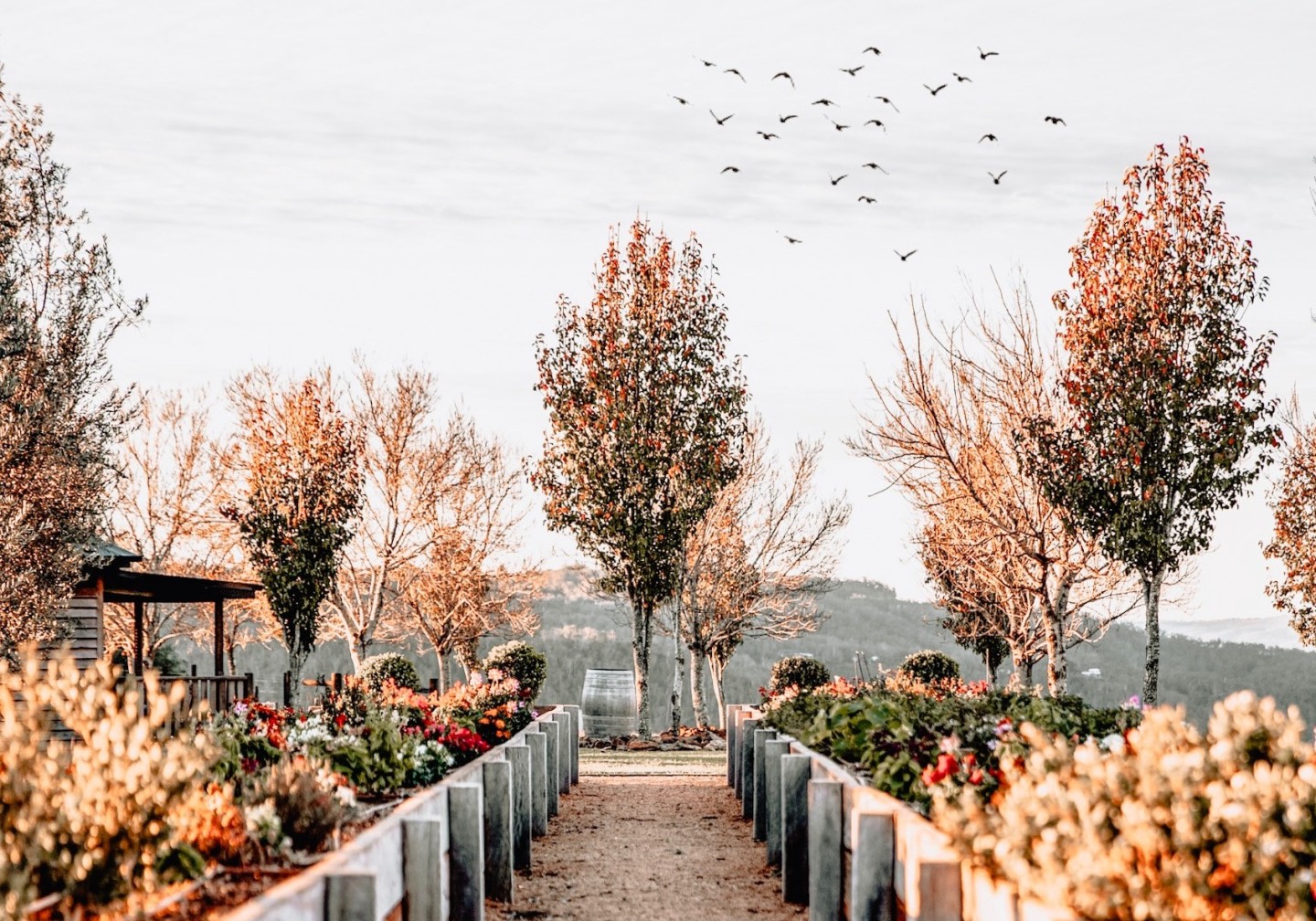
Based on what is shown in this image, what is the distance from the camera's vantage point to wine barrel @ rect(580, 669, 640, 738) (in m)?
24.4

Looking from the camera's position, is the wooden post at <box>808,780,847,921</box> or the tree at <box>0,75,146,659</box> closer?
the wooden post at <box>808,780,847,921</box>

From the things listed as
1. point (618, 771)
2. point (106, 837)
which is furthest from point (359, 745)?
point (618, 771)

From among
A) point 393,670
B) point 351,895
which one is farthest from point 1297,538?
point 351,895

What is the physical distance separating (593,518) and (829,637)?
41618mm

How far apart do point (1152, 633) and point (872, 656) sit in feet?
128

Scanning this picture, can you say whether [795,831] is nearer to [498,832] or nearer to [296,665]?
[498,832]

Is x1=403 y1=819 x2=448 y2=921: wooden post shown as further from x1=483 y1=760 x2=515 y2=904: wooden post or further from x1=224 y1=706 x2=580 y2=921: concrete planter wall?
x1=483 y1=760 x2=515 y2=904: wooden post

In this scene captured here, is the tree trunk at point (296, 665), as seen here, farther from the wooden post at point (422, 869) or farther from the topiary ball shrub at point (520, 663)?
the wooden post at point (422, 869)

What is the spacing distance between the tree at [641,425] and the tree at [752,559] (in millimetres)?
5794

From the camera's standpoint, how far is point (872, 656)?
58.8m

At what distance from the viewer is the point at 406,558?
121ft

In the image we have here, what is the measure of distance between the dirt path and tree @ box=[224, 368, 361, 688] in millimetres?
14290

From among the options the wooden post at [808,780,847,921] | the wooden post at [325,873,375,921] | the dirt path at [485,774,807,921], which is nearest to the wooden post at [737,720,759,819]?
the dirt path at [485,774,807,921]

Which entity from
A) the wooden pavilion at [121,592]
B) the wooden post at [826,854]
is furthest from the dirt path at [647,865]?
the wooden pavilion at [121,592]
